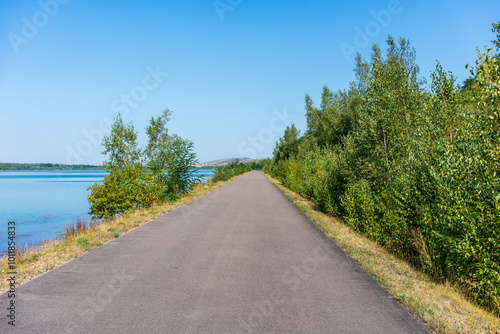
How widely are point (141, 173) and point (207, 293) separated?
44.6 feet

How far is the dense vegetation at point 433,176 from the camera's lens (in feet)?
15.8

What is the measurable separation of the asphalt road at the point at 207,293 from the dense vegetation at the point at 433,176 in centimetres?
166

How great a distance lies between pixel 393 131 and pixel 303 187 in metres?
11.7

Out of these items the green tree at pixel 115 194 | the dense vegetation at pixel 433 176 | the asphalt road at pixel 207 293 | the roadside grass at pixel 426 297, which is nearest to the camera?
the asphalt road at pixel 207 293

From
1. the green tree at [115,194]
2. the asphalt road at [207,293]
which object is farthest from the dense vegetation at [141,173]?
the asphalt road at [207,293]

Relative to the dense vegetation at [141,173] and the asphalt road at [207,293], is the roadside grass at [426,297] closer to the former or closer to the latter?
the asphalt road at [207,293]

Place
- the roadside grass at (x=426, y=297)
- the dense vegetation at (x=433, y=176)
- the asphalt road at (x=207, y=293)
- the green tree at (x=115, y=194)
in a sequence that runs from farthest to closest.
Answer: the green tree at (x=115, y=194)
the dense vegetation at (x=433, y=176)
the roadside grass at (x=426, y=297)
the asphalt road at (x=207, y=293)

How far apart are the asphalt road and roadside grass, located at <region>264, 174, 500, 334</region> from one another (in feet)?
0.73

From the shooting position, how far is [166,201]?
59.7ft

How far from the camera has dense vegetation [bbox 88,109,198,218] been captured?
14219 millimetres

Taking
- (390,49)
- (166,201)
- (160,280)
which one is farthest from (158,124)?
(160,280)

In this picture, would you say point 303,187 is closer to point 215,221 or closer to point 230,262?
point 215,221

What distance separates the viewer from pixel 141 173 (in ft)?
55.8

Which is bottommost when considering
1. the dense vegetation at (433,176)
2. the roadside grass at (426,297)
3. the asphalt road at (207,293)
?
the roadside grass at (426,297)
